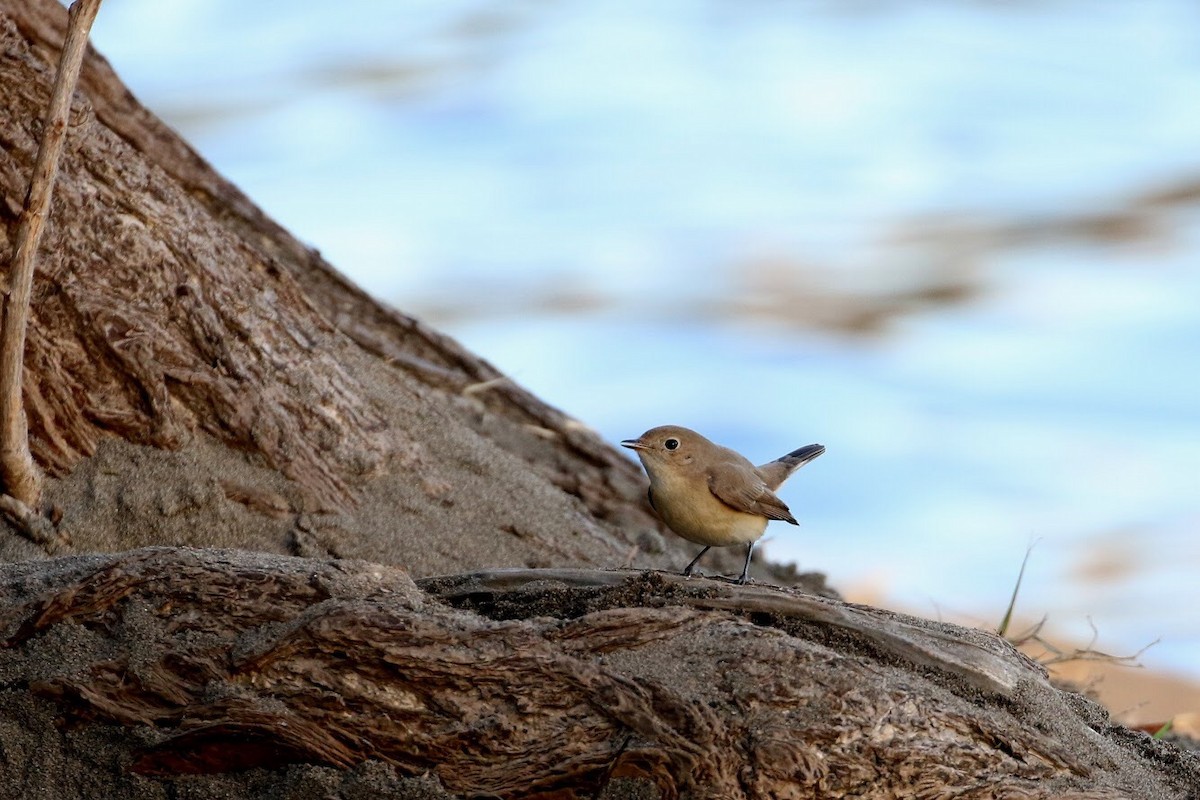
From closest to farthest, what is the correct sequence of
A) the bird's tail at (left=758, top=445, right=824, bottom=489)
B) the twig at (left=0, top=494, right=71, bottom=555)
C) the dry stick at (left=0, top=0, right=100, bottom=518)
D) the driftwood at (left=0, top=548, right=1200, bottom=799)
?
the driftwood at (left=0, top=548, right=1200, bottom=799)
the dry stick at (left=0, top=0, right=100, bottom=518)
the twig at (left=0, top=494, right=71, bottom=555)
the bird's tail at (left=758, top=445, right=824, bottom=489)

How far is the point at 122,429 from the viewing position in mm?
5512

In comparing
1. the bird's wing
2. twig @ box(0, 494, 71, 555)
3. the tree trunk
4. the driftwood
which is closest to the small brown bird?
the bird's wing

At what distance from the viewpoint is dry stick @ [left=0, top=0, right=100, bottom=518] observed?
16.2 feet

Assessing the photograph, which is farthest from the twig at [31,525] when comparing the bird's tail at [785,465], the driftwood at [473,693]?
the bird's tail at [785,465]

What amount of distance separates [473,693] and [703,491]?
5.08 ft

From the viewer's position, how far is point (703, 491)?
5.00 meters

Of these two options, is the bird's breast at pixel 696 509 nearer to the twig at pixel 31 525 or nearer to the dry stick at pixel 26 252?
the twig at pixel 31 525

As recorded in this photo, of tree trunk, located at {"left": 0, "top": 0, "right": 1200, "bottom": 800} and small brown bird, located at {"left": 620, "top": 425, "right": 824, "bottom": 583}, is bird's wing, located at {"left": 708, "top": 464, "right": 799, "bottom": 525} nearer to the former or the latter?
small brown bird, located at {"left": 620, "top": 425, "right": 824, "bottom": 583}

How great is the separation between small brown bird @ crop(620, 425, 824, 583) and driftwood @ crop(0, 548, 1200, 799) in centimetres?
89

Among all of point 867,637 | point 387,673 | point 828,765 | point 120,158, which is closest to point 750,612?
point 867,637

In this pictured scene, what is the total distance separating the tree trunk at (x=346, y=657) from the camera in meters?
3.70

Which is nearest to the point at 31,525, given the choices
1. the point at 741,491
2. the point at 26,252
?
the point at 26,252

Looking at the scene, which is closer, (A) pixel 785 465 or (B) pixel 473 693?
(B) pixel 473 693

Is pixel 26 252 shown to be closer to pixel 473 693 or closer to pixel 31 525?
pixel 31 525
